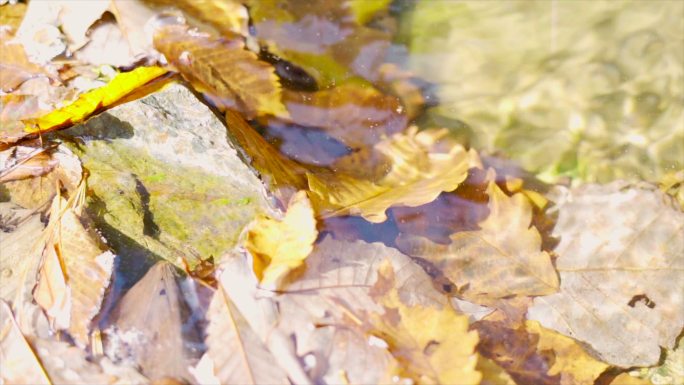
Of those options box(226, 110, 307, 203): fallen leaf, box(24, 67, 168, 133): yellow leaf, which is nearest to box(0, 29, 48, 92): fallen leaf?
box(24, 67, 168, 133): yellow leaf

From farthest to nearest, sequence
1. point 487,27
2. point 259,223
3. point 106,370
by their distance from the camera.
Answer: point 487,27 → point 259,223 → point 106,370

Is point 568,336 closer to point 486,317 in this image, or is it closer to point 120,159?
point 486,317

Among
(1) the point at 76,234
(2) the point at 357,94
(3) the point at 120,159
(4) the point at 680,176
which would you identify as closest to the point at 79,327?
(1) the point at 76,234

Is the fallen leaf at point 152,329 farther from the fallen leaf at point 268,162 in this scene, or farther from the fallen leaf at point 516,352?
the fallen leaf at point 516,352

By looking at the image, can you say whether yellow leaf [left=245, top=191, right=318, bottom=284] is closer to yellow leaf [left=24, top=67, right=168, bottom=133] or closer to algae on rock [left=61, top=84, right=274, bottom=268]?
algae on rock [left=61, top=84, right=274, bottom=268]

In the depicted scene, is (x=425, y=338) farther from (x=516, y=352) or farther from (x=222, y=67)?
(x=222, y=67)

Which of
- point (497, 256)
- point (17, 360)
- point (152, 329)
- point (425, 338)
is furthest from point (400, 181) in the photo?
point (17, 360)
